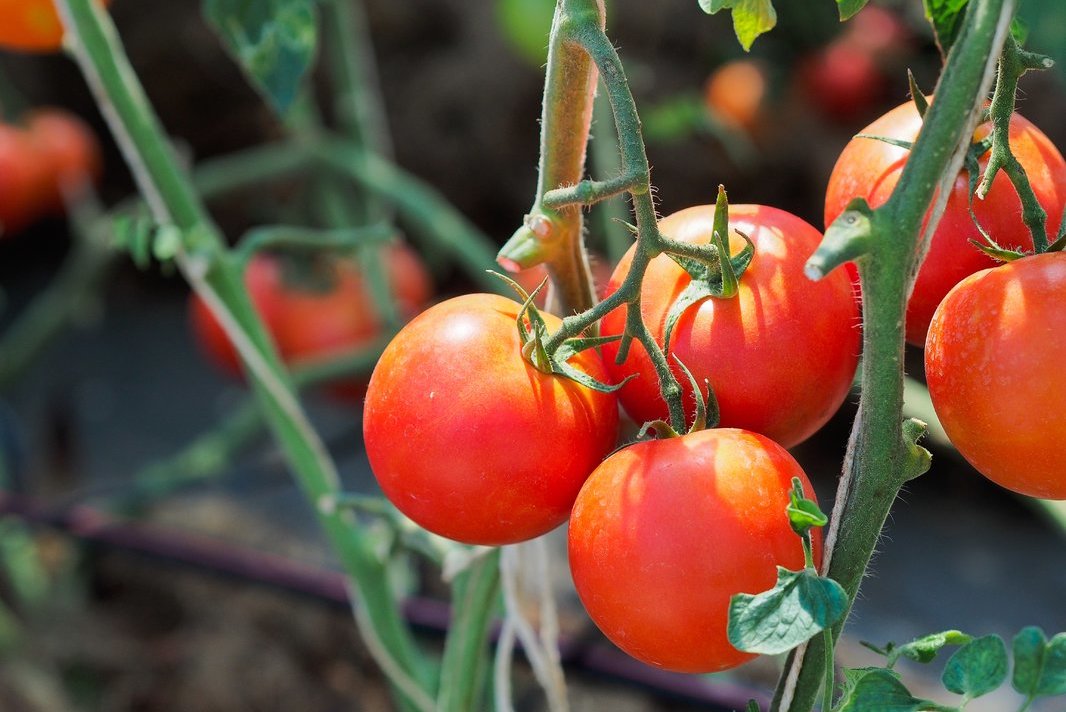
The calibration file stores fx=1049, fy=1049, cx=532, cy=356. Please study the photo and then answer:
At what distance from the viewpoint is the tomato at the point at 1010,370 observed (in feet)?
1.05

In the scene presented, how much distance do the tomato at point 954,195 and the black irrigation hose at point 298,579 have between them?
46cm

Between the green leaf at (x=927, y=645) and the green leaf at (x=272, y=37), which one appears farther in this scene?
the green leaf at (x=272, y=37)

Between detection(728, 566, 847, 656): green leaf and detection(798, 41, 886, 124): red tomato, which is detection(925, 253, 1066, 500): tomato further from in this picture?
detection(798, 41, 886, 124): red tomato

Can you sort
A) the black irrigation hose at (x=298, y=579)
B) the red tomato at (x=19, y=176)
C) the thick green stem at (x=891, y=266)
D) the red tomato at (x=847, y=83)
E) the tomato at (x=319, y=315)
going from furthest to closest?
the red tomato at (x=847, y=83) → the red tomato at (x=19, y=176) → the tomato at (x=319, y=315) → the black irrigation hose at (x=298, y=579) → the thick green stem at (x=891, y=266)

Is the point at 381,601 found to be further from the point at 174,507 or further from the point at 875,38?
the point at 875,38

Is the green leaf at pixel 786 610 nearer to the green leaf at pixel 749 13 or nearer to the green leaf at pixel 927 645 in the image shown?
the green leaf at pixel 927 645

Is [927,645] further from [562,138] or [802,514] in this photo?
[562,138]

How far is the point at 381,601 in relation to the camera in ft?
2.23

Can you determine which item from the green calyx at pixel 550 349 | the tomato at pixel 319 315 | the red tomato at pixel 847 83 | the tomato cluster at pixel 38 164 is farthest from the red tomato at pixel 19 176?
the green calyx at pixel 550 349

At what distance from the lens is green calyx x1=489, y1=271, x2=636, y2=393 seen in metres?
0.37

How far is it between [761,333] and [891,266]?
67mm

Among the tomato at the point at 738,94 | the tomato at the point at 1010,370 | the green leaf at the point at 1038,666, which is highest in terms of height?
the tomato at the point at 1010,370

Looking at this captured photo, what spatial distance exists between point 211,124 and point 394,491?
1.49 m

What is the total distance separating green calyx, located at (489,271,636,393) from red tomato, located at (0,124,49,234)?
1211mm
